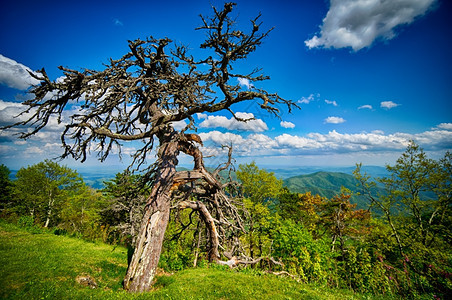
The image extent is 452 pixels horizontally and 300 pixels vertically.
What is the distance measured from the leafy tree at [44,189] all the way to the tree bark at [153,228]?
148 feet

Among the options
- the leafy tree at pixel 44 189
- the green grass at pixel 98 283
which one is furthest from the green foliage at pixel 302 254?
the leafy tree at pixel 44 189

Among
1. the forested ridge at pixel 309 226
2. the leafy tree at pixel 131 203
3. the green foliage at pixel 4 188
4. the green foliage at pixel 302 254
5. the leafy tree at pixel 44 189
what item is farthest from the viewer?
the green foliage at pixel 4 188

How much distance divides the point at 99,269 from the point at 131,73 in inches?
340

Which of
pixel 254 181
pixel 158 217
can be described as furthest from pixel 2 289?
pixel 254 181

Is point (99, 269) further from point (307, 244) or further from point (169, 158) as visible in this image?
point (307, 244)

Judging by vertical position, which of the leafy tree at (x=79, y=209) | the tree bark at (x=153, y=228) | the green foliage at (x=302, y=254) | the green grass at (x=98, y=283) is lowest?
the leafy tree at (x=79, y=209)

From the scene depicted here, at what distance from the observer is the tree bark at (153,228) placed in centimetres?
583

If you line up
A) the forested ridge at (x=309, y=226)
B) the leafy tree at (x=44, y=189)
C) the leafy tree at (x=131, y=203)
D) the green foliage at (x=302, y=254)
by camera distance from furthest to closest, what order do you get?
the leafy tree at (x=44, y=189) < the green foliage at (x=302, y=254) < the forested ridge at (x=309, y=226) < the leafy tree at (x=131, y=203)

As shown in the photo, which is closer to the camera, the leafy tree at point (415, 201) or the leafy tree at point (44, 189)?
A: the leafy tree at point (415, 201)

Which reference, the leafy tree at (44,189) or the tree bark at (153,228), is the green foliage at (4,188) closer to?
the leafy tree at (44,189)

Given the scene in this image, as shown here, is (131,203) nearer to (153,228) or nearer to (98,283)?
(98,283)

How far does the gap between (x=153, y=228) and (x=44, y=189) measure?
160ft

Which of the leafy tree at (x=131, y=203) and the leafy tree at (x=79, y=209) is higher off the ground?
the leafy tree at (x=131, y=203)

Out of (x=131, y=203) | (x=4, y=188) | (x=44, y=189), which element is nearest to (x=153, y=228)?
(x=131, y=203)
